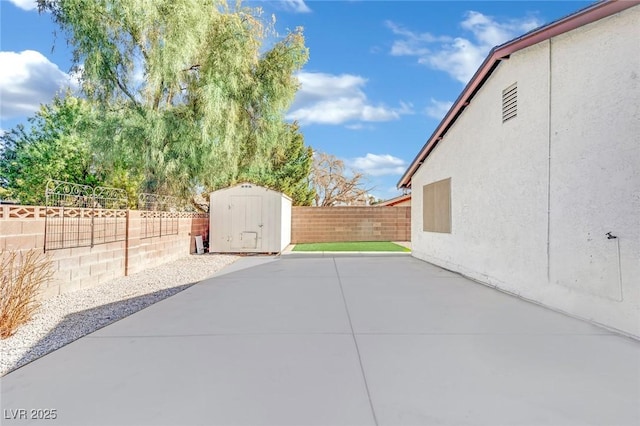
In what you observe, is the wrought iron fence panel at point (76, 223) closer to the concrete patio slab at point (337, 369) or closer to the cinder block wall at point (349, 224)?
the concrete patio slab at point (337, 369)

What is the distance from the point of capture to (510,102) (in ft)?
21.8

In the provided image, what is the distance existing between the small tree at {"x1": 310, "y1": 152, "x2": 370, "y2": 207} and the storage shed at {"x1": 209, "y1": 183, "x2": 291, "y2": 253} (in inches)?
609

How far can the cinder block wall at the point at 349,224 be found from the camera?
18438 mm

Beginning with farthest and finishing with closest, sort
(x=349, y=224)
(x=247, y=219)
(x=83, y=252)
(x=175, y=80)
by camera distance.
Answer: (x=349, y=224) → (x=247, y=219) → (x=175, y=80) → (x=83, y=252)

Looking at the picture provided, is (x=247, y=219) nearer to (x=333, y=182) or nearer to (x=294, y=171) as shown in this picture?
(x=294, y=171)

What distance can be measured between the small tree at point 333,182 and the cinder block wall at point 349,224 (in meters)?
10.4

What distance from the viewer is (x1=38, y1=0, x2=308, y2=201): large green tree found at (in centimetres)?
1113

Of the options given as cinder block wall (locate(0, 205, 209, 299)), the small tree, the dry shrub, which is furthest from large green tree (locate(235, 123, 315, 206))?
the dry shrub

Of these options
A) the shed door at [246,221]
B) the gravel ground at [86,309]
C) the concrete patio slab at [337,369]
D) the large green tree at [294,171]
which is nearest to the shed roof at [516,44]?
the concrete patio slab at [337,369]

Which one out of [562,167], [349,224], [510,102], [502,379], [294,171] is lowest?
[502,379]

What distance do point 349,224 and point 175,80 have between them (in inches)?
420

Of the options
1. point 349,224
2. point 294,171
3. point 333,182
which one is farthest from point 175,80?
point 333,182

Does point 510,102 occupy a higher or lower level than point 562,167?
higher

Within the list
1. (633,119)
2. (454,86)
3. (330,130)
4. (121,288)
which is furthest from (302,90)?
(633,119)
